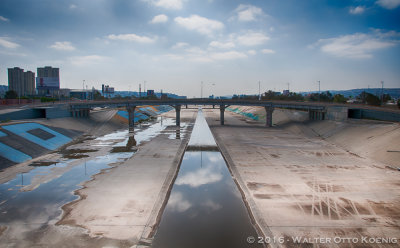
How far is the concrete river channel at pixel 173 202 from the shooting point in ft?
66.2

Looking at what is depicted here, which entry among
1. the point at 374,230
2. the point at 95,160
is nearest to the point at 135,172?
the point at 95,160

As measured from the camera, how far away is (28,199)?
26.6 meters

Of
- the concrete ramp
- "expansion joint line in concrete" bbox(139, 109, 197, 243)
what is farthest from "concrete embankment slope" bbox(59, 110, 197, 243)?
the concrete ramp

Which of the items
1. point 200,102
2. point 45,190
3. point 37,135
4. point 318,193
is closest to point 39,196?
point 45,190

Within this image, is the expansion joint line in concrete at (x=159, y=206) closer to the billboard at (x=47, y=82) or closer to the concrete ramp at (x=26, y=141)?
the concrete ramp at (x=26, y=141)

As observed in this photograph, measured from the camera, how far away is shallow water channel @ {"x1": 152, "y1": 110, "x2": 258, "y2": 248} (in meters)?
19.5

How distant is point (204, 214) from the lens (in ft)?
79.2

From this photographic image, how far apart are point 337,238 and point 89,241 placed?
18721 millimetres

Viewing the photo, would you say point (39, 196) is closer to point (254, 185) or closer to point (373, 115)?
point (254, 185)

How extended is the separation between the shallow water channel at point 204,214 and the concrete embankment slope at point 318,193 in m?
1.56

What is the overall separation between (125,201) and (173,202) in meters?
5.00

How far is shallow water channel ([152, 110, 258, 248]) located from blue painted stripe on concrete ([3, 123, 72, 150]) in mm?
32087

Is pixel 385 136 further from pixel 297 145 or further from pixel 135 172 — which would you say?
pixel 135 172

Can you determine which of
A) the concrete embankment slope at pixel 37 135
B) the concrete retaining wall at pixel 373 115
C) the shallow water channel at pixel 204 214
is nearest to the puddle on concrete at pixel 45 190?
the concrete embankment slope at pixel 37 135
